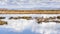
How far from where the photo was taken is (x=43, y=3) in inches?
49.5

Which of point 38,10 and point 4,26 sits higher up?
point 38,10

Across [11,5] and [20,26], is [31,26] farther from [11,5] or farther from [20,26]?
[11,5]

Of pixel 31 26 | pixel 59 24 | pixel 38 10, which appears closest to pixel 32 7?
pixel 38 10

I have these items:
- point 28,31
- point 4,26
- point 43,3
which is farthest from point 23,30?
point 43,3

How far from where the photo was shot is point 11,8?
4.13ft

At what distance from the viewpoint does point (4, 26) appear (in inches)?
47.5

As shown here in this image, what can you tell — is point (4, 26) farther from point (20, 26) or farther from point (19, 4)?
point (19, 4)

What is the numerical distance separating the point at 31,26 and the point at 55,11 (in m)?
0.27

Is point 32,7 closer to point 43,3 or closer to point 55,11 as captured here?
point 43,3

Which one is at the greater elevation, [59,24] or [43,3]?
[43,3]

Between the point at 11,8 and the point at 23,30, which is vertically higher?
the point at 11,8

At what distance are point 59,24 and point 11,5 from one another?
0.49 m

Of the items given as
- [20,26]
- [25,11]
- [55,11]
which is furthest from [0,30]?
[55,11]

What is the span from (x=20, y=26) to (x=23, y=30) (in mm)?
48
